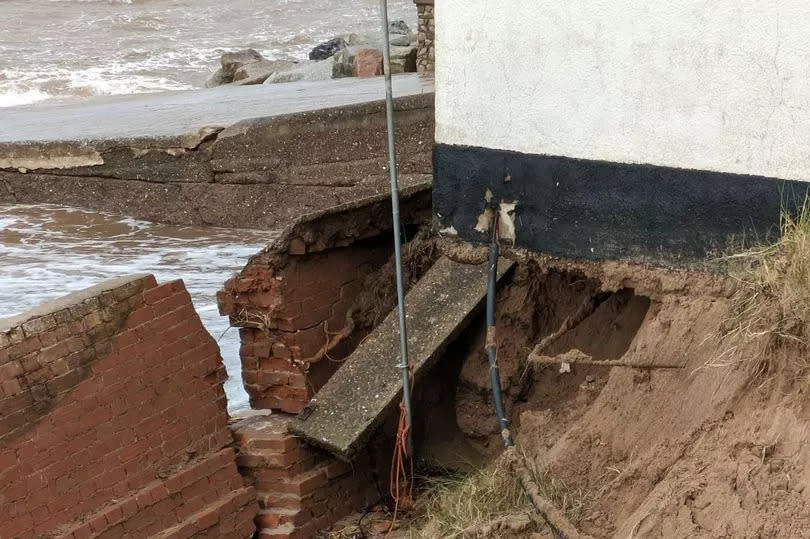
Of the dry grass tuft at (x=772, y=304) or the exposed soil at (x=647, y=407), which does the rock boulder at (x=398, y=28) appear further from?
the dry grass tuft at (x=772, y=304)

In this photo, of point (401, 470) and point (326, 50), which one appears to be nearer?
point (401, 470)

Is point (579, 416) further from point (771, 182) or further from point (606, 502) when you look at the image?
point (771, 182)

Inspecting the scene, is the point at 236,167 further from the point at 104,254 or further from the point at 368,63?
the point at 368,63

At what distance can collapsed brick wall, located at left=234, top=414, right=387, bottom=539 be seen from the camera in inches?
213

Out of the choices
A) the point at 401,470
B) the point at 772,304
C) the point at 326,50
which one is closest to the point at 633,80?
the point at 772,304

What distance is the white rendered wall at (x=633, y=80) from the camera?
4328 mm

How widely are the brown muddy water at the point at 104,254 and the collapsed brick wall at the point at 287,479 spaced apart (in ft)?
5.65

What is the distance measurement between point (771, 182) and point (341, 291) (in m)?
2.48

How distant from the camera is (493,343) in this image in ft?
16.6

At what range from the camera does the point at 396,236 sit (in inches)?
207

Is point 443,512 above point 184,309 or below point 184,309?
below

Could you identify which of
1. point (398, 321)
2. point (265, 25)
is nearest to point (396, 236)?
point (398, 321)

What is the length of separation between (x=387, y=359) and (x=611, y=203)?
1356 mm

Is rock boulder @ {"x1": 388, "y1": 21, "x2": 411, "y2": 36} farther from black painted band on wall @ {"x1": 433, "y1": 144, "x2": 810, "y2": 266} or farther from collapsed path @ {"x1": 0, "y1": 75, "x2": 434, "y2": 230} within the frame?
black painted band on wall @ {"x1": 433, "y1": 144, "x2": 810, "y2": 266}
